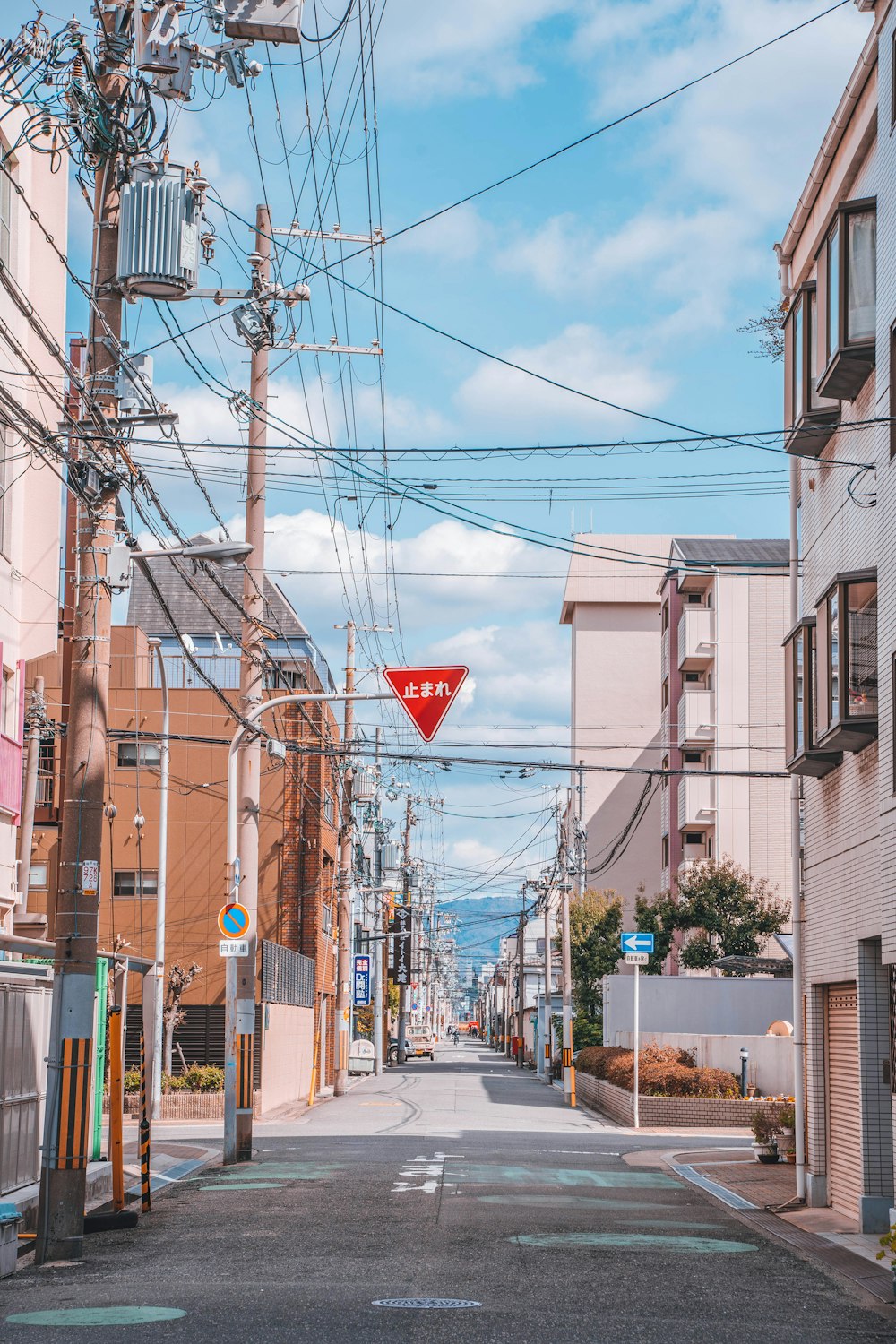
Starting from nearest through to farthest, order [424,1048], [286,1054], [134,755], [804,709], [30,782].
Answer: [804,709], [30,782], [286,1054], [134,755], [424,1048]

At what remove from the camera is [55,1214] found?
48.4ft

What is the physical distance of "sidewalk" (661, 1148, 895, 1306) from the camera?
48.9 feet

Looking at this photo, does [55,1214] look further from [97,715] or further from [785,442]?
[785,442]

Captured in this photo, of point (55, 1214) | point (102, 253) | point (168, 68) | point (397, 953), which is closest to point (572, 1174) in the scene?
point (55, 1214)

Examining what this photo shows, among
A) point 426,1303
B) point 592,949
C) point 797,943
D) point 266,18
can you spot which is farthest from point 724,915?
point 266,18

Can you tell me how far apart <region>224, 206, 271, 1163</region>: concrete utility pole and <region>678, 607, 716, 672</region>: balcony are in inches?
1299

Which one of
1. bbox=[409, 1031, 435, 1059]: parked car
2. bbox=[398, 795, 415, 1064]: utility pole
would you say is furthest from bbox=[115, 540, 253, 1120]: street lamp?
bbox=[409, 1031, 435, 1059]: parked car

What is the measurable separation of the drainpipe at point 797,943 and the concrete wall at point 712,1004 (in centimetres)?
1921

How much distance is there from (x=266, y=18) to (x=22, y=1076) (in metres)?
11.4

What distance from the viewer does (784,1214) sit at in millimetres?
19500

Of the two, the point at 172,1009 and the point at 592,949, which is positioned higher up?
the point at 592,949

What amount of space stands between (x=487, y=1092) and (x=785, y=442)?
3229 centimetres

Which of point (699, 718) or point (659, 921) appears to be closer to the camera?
point (659, 921)

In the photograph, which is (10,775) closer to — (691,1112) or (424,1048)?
(691,1112)
